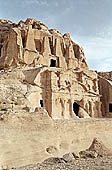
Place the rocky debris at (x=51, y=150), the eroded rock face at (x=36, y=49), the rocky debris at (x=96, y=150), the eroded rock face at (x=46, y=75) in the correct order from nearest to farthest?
the rocky debris at (x=51, y=150) < the rocky debris at (x=96, y=150) < the eroded rock face at (x=46, y=75) < the eroded rock face at (x=36, y=49)

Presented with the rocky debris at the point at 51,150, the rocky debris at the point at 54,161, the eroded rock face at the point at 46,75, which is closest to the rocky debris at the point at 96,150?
the rocky debris at the point at 51,150

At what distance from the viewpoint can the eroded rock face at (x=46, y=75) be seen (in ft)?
73.9

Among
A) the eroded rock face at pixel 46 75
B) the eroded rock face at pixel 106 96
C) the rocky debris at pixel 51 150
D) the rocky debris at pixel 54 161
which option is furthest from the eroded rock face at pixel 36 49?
the rocky debris at pixel 54 161

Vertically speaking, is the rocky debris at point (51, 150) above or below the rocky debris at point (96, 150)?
above

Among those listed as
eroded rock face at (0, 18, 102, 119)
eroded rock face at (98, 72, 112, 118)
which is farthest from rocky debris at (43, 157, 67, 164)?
eroded rock face at (98, 72, 112, 118)

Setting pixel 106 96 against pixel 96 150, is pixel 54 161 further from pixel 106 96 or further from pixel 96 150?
pixel 106 96

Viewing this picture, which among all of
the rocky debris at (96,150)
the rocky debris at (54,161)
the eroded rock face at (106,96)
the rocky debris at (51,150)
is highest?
the eroded rock face at (106,96)

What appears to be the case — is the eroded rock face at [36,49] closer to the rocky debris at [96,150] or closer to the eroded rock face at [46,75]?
the eroded rock face at [46,75]

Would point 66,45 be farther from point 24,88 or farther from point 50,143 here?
point 50,143

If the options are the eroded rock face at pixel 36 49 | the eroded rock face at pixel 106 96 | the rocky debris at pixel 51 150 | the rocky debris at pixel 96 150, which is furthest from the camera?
the eroded rock face at pixel 36 49

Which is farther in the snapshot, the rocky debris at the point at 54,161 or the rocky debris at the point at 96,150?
the rocky debris at the point at 96,150

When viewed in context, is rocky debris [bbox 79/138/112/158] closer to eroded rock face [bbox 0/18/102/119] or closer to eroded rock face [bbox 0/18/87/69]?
eroded rock face [bbox 0/18/102/119]

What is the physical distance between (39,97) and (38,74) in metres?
3.03

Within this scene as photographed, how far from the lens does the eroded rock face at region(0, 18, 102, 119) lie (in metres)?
22.5
